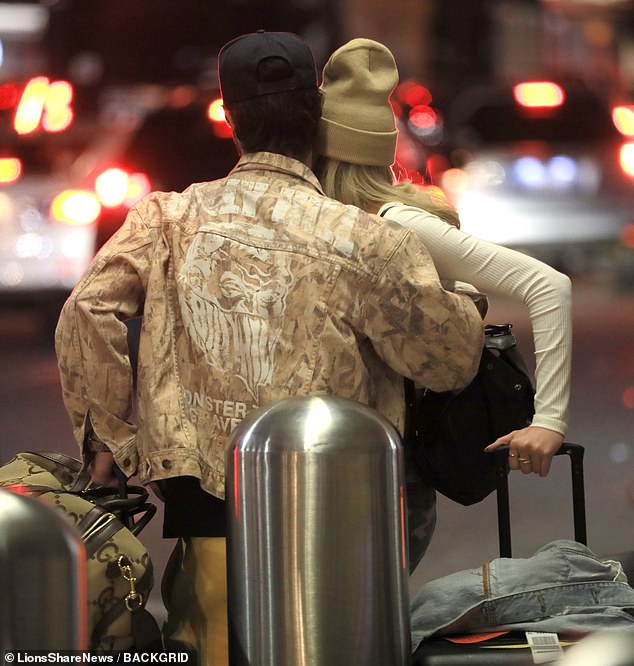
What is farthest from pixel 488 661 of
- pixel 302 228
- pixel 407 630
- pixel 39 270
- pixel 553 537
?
pixel 39 270

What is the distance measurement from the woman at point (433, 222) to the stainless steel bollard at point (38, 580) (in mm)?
1096

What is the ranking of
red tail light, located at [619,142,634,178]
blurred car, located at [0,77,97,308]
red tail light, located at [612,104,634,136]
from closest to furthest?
blurred car, located at [0,77,97,308] < red tail light, located at [619,142,634,178] < red tail light, located at [612,104,634,136]

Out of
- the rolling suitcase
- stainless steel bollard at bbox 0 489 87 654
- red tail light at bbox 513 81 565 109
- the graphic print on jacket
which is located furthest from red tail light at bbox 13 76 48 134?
stainless steel bollard at bbox 0 489 87 654

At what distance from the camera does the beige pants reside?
3150mm

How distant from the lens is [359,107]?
3.31 metres

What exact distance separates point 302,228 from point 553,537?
2915mm

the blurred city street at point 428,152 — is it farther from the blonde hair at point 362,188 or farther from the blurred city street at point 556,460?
the blonde hair at point 362,188

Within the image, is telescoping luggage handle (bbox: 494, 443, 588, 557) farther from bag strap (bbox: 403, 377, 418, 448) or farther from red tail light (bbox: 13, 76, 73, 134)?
red tail light (bbox: 13, 76, 73, 134)

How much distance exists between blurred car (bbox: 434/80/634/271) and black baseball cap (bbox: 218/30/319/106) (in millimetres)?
12523

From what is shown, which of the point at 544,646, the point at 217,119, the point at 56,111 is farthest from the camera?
the point at 56,111

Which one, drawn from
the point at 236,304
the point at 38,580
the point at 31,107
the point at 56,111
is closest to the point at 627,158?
the point at 56,111

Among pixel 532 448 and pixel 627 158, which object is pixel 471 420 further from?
pixel 627 158

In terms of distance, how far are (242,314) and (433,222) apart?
50 centimetres

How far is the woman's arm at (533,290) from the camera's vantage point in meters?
3.16
